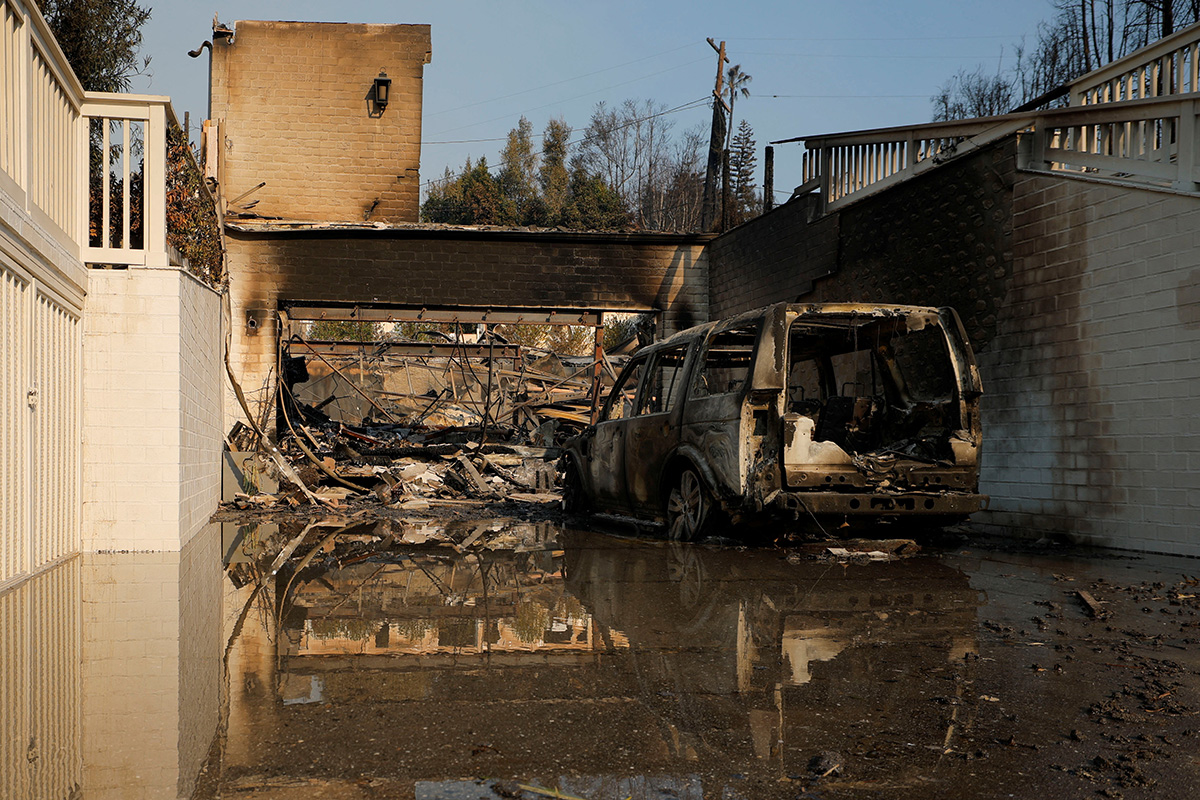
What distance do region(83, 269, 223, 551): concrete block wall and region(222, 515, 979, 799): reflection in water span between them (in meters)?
1.03

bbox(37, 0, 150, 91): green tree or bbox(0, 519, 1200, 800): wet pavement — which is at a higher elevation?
bbox(37, 0, 150, 91): green tree

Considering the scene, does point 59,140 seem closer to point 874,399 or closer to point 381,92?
point 874,399

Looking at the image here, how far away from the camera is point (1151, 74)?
32.0 feet

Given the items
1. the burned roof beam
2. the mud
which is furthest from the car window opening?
the burned roof beam

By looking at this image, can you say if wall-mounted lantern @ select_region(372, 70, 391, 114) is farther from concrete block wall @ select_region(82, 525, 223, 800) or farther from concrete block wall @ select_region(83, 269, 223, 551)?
concrete block wall @ select_region(82, 525, 223, 800)

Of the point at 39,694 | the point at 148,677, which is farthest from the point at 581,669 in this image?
the point at 39,694

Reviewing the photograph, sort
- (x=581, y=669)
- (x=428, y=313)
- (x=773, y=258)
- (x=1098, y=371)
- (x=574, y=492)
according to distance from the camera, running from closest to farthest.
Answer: (x=581, y=669), (x=1098, y=371), (x=574, y=492), (x=773, y=258), (x=428, y=313)

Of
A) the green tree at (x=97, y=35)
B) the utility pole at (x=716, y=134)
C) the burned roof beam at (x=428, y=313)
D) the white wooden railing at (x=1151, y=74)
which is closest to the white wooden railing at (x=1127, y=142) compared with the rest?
the white wooden railing at (x=1151, y=74)

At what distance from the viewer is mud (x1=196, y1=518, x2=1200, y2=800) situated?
302cm

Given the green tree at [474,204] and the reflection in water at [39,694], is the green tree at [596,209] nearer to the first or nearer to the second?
the green tree at [474,204]

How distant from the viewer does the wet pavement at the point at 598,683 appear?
3.01 metres

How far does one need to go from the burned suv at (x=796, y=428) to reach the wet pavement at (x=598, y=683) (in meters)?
0.91

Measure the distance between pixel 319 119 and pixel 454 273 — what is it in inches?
339

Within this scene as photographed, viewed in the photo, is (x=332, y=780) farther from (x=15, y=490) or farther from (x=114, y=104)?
(x=114, y=104)
